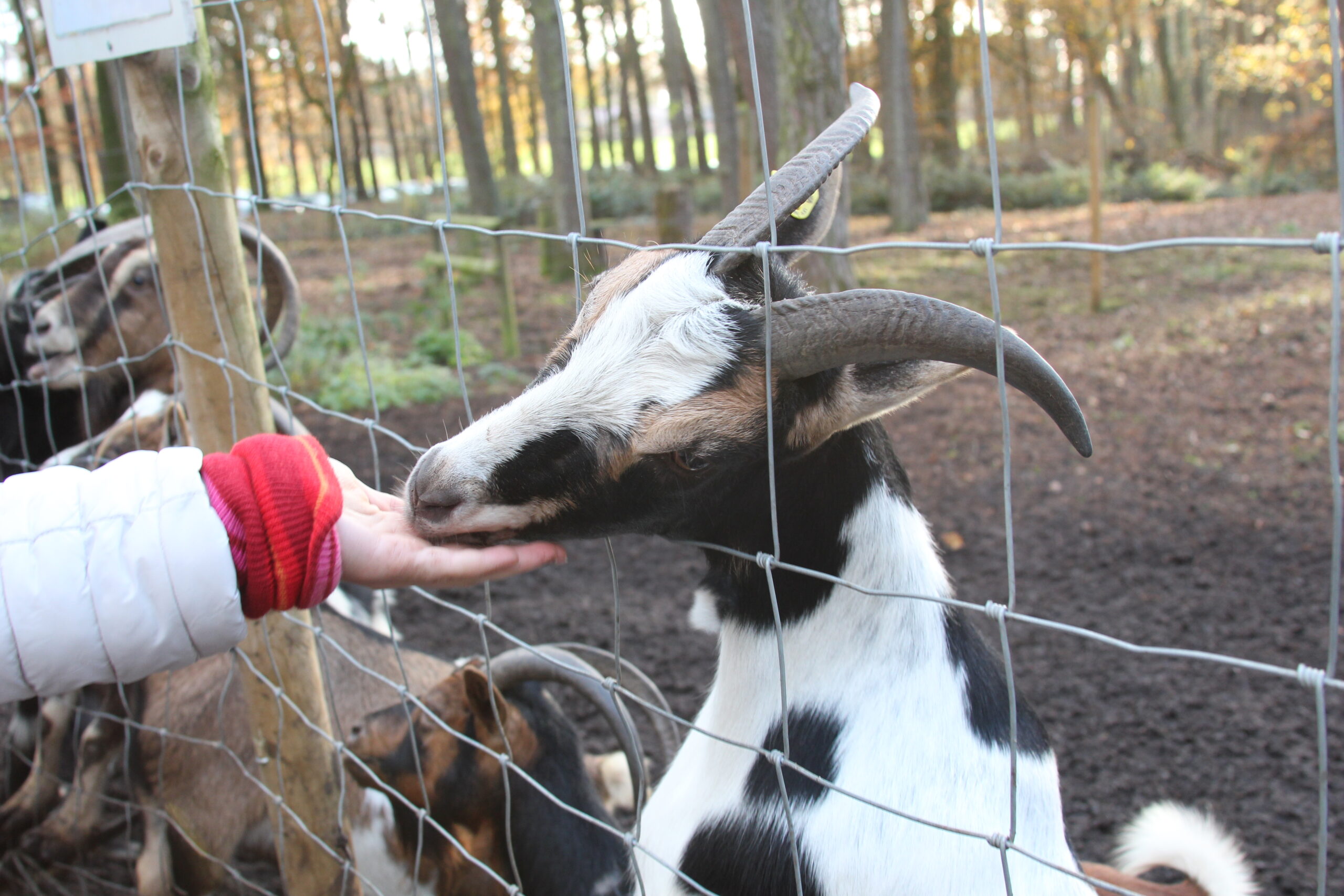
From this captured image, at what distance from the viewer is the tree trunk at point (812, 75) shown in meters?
6.84

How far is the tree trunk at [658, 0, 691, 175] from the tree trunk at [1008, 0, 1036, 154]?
7.61 m

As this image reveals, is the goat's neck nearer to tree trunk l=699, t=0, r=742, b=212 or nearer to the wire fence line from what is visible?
the wire fence line

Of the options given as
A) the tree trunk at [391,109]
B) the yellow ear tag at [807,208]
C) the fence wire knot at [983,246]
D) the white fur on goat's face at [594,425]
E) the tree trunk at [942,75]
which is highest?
the tree trunk at [391,109]

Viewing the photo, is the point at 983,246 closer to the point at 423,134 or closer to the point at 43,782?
the point at 43,782

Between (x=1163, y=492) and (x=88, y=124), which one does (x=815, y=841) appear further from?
(x=88, y=124)

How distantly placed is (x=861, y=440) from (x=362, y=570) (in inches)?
32.4

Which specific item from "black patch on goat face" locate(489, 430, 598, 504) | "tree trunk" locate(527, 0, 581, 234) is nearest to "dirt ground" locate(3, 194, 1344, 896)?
"black patch on goat face" locate(489, 430, 598, 504)

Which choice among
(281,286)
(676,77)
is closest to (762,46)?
(281,286)

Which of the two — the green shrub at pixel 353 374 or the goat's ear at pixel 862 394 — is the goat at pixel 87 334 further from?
the goat's ear at pixel 862 394

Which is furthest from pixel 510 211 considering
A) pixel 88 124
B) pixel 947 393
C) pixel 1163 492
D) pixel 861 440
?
pixel 861 440

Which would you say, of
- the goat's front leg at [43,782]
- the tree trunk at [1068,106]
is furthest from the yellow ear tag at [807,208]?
the tree trunk at [1068,106]

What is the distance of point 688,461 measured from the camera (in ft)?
5.05

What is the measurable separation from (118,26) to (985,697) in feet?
6.73

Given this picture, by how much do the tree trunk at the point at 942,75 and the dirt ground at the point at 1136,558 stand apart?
478 inches
